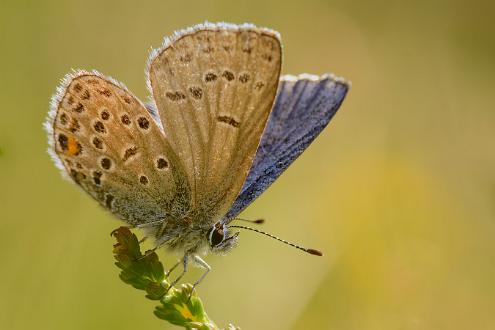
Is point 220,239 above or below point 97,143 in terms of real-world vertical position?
below

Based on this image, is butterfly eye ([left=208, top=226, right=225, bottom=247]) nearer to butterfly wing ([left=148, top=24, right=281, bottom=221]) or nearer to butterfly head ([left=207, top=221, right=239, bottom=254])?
butterfly head ([left=207, top=221, right=239, bottom=254])

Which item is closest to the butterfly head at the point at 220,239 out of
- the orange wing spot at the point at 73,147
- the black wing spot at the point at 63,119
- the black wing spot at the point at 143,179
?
the black wing spot at the point at 143,179

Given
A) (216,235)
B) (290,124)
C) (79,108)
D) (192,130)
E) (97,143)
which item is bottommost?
(216,235)

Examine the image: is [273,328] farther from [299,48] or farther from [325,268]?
[299,48]

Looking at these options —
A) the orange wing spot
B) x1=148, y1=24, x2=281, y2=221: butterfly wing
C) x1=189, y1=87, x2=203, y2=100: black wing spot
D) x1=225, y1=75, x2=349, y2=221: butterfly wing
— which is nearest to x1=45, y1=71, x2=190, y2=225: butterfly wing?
the orange wing spot

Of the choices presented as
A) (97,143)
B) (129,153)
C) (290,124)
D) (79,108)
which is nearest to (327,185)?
(290,124)

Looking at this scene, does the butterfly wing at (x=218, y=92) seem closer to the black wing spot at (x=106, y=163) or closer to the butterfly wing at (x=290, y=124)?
the butterfly wing at (x=290, y=124)

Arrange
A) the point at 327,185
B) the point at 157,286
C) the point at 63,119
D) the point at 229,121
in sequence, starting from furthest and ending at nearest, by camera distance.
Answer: the point at 327,185 < the point at 229,121 < the point at 63,119 < the point at 157,286

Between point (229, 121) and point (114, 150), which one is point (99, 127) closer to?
point (114, 150)
